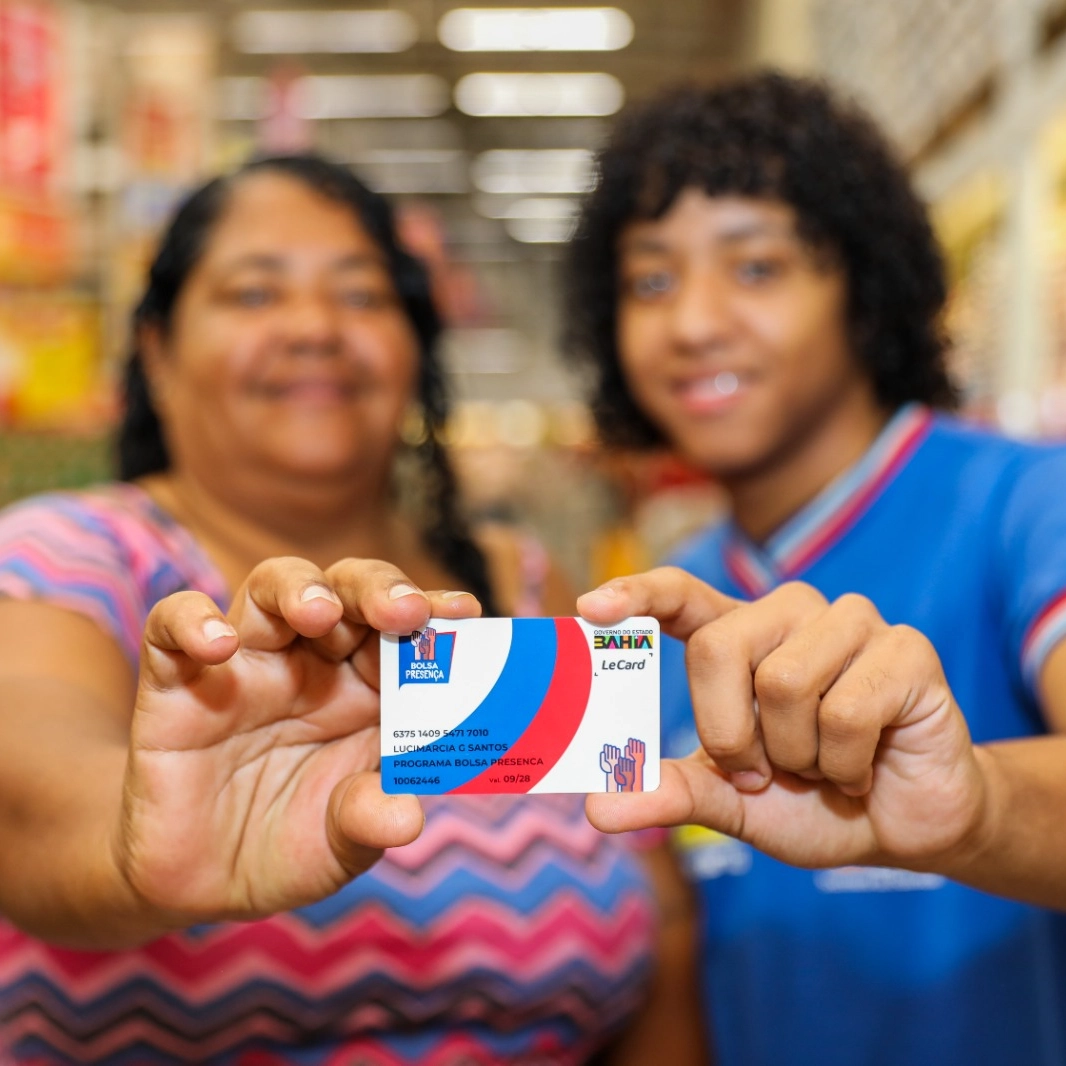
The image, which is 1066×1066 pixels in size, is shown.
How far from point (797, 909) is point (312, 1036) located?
61cm

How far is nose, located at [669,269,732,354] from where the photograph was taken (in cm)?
150

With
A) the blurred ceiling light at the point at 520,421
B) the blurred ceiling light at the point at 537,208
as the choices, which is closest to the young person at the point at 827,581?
the blurred ceiling light at the point at 520,421

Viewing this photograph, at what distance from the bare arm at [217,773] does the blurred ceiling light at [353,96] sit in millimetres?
10050

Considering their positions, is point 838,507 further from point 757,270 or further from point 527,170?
point 527,170

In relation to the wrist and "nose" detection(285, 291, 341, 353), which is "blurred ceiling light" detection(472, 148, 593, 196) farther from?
the wrist

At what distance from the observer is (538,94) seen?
34.3ft

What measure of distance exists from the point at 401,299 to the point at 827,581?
75 centimetres

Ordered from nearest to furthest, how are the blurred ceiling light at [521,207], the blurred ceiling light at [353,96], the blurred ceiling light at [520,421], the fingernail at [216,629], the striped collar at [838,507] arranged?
the fingernail at [216,629] → the striped collar at [838,507] → the blurred ceiling light at [353,96] → the blurred ceiling light at [521,207] → the blurred ceiling light at [520,421]

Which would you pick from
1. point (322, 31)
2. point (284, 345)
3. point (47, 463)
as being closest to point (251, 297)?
point (284, 345)

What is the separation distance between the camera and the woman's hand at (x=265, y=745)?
0.79 meters

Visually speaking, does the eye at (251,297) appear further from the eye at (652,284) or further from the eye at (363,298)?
the eye at (652,284)

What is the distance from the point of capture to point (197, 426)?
1.56 m

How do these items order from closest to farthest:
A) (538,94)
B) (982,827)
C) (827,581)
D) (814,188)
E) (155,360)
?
(982,827)
(827,581)
(814,188)
(155,360)
(538,94)

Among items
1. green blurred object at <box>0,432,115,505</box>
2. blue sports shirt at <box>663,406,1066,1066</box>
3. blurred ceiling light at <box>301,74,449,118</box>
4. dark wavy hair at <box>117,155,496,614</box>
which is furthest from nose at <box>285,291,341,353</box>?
blurred ceiling light at <box>301,74,449,118</box>
